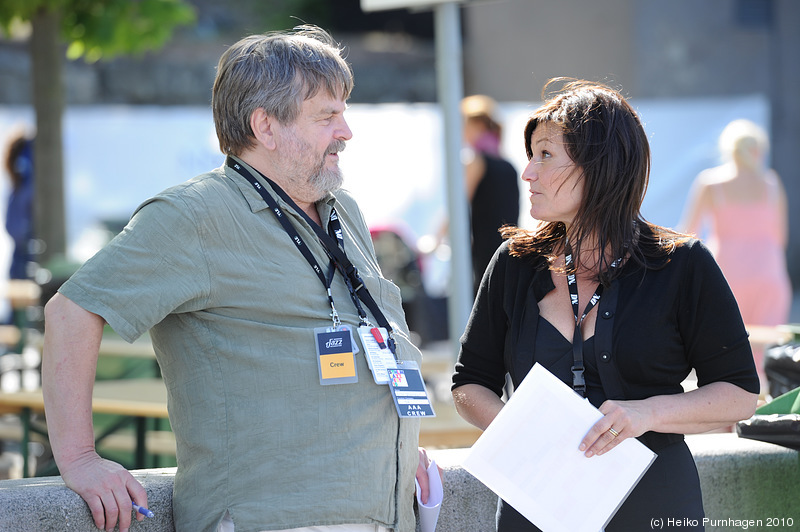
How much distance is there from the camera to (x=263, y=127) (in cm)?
215

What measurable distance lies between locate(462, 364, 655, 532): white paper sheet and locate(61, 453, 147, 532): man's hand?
721mm

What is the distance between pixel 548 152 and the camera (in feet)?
7.16

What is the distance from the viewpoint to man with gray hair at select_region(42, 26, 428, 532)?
1888mm

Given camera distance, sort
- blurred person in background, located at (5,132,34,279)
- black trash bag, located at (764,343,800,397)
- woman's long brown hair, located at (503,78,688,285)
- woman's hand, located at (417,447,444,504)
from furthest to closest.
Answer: blurred person in background, located at (5,132,34,279)
black trash bag, located at (764,343,800,397)
woman's hand, located at (417,447,444,504)
woman's long brown hair, located at (503,78,688,285)

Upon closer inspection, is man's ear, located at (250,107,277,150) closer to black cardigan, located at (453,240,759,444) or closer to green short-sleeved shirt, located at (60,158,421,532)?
green short-sleeved shirt, located at (60,158,421,532)

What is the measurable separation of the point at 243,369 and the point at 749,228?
5.08m

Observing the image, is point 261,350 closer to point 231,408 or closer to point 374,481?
point 231,408

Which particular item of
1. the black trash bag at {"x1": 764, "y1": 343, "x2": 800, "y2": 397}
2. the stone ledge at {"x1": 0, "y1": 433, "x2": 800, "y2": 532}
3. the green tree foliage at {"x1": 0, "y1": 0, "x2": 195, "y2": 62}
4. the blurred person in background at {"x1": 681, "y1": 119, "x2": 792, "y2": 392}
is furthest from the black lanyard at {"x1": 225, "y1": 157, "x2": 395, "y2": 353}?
the green tree foliage at {"x1": 0, "y1": 0, "x2": 195, "y2": 62}

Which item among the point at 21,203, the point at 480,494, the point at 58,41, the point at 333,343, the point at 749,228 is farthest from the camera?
the point at 21,203

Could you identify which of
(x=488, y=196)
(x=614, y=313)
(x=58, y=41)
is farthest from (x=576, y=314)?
(x=58, y=41)

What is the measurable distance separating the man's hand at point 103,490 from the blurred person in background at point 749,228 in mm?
5036

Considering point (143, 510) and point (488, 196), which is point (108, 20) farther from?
point (143, 510)

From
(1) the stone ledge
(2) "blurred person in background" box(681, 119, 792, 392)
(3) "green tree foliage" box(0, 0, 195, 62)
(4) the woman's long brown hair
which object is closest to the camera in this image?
(1) the stone ledge

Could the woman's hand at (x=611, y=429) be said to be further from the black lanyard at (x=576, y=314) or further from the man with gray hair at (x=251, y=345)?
the man with gray hair at (x=251, y=345)
